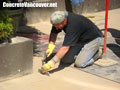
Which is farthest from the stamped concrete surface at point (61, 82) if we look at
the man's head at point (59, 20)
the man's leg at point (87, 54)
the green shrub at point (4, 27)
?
the man's head at point (59, 20)

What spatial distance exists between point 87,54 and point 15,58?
4.61 ft

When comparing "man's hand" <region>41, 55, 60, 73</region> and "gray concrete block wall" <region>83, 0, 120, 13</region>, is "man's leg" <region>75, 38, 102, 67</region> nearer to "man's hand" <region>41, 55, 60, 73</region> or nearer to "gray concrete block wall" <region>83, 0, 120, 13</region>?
"man's hand" <region>41, 55, 60, 73</region>

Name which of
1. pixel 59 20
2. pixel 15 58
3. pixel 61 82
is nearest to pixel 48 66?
pixel 61 82

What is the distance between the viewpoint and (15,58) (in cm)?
486

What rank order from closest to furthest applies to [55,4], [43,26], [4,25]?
[4,25], [43,26], [55,4]

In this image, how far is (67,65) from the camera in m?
5.71

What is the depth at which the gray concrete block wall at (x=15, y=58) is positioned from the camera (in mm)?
4719

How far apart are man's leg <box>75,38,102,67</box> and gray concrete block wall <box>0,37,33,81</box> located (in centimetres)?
95

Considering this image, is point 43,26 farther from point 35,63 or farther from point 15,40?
point 15,40

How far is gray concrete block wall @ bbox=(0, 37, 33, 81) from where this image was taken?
186 inches

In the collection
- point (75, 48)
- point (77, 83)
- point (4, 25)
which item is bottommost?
point (77, 83)

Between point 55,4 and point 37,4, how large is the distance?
2.81 ft

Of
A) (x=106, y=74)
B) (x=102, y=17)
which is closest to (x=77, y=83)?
(x=106, y=74)

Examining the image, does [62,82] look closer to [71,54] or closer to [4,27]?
[71,54]
